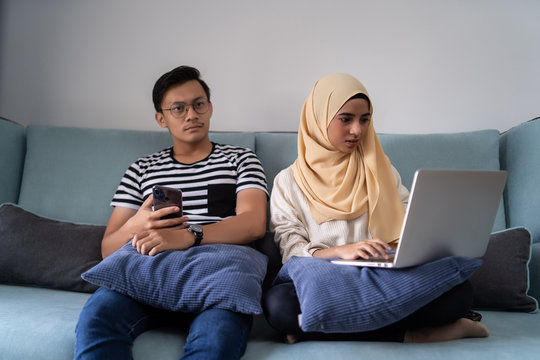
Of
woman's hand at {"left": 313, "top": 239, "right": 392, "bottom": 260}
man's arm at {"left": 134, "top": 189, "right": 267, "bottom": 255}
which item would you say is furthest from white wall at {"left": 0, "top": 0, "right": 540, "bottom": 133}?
woman's hand at {"left": 313, "top": 239, "right": 392, "bottom": 260}

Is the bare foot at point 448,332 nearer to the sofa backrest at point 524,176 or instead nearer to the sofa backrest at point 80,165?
the sofa backrest at point 524,176

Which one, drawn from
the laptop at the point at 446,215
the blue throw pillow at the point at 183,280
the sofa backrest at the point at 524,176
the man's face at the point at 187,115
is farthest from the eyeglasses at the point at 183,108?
the sofa backrest at the point at 524,176

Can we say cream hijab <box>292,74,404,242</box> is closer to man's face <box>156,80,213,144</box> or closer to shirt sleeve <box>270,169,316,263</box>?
shirt sleeve <box>270,169,316,263</box>

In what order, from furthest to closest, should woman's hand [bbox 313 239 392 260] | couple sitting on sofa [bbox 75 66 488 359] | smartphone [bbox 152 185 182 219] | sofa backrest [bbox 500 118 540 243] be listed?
sofa backrest [bbox 500 118 540 243] < smartphone [bbox 152 185 182 219] < woman's hand [bbox 313 239 392 260] < couple sitting on sofa [bbox 75 66 488 359]

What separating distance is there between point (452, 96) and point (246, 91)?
1056 millimetres

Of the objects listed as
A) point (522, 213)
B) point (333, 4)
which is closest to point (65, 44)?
point (333, 4)

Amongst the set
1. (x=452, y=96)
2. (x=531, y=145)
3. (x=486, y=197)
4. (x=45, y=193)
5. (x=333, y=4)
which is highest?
(x=333, y=4)

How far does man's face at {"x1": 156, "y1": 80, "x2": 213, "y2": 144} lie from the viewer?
65.8 inches

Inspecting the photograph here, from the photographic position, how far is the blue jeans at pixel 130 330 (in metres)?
0.97

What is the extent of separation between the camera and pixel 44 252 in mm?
1547

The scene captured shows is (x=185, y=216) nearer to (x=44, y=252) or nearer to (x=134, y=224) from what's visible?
(x=134, y=224)

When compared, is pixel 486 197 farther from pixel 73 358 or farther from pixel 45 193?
pixel 45 193

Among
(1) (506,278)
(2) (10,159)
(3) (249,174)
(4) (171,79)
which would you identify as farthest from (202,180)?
(1) (506,278)

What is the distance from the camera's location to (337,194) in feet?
4.99
